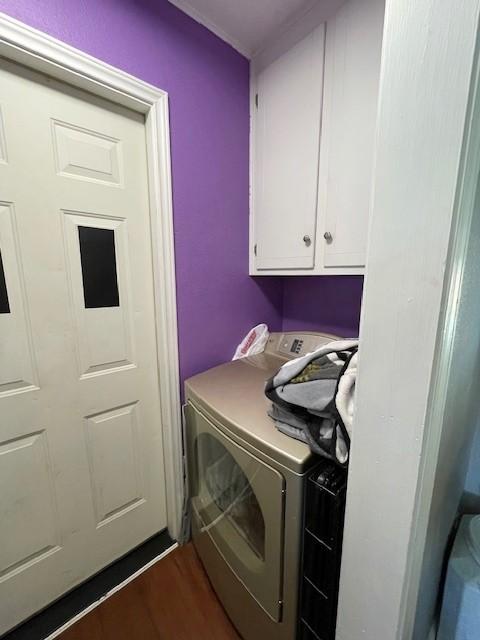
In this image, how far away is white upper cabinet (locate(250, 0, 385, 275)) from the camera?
92 centimetres

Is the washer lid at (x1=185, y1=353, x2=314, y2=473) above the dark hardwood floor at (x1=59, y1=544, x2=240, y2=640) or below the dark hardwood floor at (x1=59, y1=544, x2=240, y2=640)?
above

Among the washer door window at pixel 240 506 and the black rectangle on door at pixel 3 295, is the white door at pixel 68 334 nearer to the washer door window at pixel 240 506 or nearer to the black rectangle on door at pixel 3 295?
the black rectangle on door at pixel 3 295

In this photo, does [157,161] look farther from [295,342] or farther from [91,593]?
[91,593]

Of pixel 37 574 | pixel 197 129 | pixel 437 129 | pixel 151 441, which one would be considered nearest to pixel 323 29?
pixel 197 129

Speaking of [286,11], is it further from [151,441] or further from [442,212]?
[151,441]

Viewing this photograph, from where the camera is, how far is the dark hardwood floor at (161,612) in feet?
3.39

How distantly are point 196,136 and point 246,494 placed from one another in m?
1.47

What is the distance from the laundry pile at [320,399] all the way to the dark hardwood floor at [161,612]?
98 cm

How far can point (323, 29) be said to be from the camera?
99 centimetres

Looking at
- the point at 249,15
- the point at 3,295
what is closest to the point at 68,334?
the point at 3,295

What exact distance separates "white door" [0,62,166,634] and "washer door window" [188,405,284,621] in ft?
1.16

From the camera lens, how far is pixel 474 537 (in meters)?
0.86

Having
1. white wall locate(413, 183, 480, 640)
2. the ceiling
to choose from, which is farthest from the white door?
white wall locate(413, 183, 480, 640)

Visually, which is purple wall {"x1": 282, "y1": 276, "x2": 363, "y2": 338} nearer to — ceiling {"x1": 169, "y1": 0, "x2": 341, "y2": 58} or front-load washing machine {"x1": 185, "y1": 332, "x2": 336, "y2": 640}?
front-load washing machine {"x1": 185, "y1": 332, "x2": 336, "y2": 640}
